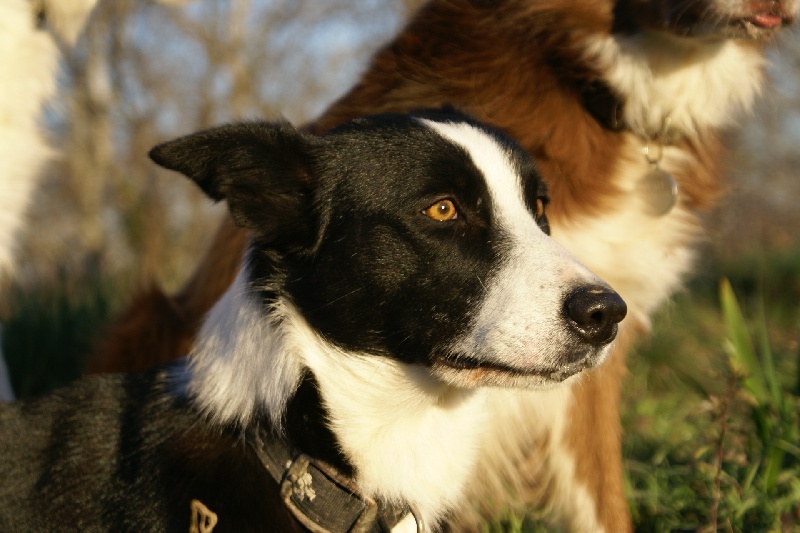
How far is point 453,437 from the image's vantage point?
2455 millimetres

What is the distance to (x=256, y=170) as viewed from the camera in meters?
2.24

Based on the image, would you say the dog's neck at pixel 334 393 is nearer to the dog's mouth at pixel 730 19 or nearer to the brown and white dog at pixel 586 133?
the brown and white dog at pixel 586 133

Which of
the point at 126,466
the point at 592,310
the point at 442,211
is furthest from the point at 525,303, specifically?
the point at 126,466

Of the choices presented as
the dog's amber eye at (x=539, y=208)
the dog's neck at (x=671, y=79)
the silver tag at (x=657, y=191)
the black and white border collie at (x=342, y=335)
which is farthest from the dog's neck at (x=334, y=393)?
the dog's neck at (x=671, y=79)

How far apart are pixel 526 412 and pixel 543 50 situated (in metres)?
1.33

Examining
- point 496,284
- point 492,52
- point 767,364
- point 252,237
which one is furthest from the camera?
point 767,364

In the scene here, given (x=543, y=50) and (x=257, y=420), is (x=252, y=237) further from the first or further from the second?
(x=543, y=50)

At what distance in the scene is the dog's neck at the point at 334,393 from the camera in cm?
223

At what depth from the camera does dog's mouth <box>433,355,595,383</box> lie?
2.16 meters

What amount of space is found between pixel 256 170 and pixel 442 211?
1.64 ft

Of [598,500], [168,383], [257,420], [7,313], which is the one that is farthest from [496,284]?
[7,313]

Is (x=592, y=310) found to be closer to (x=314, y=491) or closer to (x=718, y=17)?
(x=314, y=491)

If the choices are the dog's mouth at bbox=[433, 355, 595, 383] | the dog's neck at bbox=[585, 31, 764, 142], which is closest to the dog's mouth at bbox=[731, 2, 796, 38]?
the dog's neck at bbox=[585, 31, 764, 142]

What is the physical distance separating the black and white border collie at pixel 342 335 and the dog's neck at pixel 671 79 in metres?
0.96
